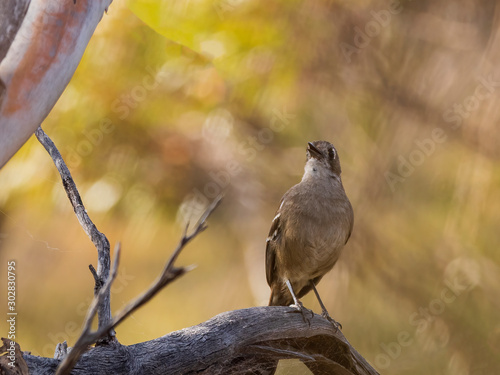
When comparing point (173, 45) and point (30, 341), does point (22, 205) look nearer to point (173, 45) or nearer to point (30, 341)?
point (30, 341)

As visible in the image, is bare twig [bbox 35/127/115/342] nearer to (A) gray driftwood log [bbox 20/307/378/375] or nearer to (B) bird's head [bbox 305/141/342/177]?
(A) gray driftwood log [bbox 20/307/378/375]

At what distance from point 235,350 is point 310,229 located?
21.4 inches

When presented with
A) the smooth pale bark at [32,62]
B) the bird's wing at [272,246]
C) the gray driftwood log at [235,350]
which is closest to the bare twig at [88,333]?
the smooth pale bark at [32,62]

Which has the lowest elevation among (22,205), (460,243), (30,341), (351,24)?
(460,243)

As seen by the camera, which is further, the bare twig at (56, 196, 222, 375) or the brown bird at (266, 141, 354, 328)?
the brown bird at (266, 141, 354, 328)

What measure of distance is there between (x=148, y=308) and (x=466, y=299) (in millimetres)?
1459

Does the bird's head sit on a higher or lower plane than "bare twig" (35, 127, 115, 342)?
higher

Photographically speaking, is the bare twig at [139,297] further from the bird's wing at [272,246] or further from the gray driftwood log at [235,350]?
the bird's wing at [272,246]

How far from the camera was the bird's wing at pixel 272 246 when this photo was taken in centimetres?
191

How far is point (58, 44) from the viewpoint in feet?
2.48

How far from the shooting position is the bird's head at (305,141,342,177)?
1.91 metres

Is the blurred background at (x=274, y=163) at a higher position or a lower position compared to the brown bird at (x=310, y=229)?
higher

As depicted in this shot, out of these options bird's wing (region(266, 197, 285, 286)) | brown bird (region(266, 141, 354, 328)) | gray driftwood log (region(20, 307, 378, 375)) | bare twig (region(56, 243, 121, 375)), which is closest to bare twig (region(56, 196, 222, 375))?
bare twig (region(56, 243, 121, 375))

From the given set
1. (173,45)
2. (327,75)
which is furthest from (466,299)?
(173,45)
